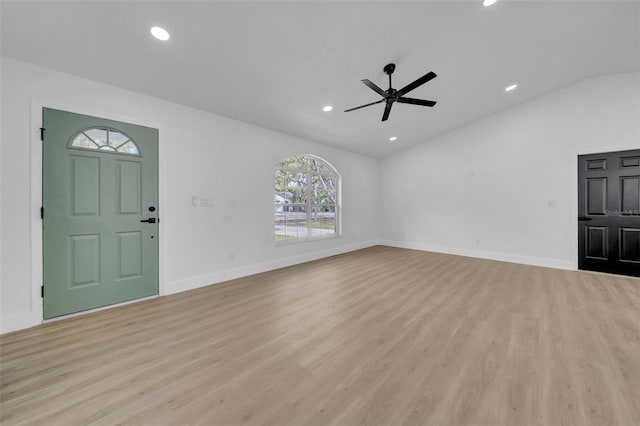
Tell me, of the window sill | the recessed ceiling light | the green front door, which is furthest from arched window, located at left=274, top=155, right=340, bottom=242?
the recessed ceiling light

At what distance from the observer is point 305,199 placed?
217 inches

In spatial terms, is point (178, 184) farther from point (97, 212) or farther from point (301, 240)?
point (301, 240)

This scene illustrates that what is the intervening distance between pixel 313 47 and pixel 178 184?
2.54 meters

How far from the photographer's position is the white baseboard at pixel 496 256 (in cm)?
467

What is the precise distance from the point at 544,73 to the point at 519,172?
1.91 meters

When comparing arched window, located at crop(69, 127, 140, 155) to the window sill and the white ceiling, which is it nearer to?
the white ceiling

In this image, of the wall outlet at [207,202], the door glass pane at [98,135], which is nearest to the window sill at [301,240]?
the wall outlet at [207,202]

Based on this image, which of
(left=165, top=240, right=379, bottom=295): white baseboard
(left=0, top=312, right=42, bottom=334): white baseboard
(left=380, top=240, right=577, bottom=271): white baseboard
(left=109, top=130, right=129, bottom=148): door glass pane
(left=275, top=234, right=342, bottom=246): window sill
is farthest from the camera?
(left=275, top=234, right=342, bottom=246): window sill

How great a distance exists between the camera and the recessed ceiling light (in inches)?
84.6

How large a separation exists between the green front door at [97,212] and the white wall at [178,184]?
94 millimetres

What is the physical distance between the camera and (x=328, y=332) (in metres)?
2.29

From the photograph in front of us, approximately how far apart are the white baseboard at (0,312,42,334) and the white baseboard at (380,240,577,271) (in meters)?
7.03

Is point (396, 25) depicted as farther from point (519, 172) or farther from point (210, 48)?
point (519, 172)

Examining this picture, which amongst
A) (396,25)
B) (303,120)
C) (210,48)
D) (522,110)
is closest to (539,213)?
(522,110)
